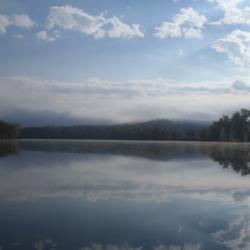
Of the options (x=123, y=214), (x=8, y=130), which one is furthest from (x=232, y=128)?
(x=123, y=214)

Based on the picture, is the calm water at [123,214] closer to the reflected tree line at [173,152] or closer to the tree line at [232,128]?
the reflected tree line at [173,152]

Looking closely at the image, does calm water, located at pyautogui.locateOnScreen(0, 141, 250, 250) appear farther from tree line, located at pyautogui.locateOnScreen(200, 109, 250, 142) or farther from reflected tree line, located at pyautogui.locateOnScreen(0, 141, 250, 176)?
tree line, located at pyautogui.locateOnScreen(200, 109, 250, 142)

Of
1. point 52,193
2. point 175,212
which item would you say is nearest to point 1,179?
point 52,193

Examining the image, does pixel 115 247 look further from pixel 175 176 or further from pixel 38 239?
pixel 175 176

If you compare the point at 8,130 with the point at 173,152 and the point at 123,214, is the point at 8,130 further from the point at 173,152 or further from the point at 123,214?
the point at 123,214

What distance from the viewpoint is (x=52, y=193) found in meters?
20.0

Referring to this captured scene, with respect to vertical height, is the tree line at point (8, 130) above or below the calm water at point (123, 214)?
above

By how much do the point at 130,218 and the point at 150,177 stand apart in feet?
43.3

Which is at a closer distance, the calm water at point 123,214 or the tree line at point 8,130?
the calm water at point 123,214

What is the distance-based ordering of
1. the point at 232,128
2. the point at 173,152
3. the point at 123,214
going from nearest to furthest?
the point at 123,214
the point at 173,152
the point at 232,128

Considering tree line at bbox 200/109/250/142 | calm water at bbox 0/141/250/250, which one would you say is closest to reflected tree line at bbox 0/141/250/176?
calm water at bbox 0/141/250/250

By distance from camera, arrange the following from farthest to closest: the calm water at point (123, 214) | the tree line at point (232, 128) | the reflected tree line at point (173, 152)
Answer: the tree line at point (232, 128) < the reflected tree line at point (173, 152) < the calm water at point (123, 214)

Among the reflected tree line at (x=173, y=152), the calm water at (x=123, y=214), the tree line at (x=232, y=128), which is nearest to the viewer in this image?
the calm water at (x=123, y=214)

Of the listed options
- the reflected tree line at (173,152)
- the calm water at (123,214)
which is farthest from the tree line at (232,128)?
the calm water at (123,214)
